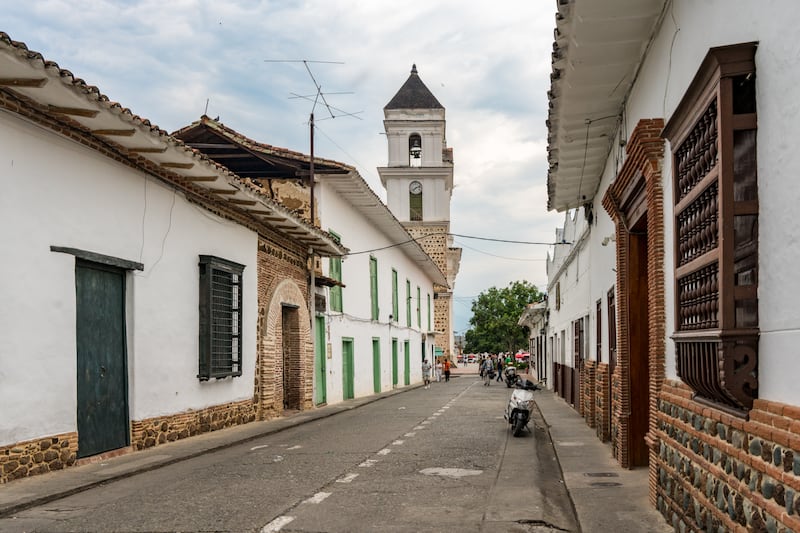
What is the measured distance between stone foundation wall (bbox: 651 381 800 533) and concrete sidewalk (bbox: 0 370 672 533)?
41 cm

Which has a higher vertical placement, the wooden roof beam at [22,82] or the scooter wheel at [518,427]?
the wooden roof beam at [22,82]

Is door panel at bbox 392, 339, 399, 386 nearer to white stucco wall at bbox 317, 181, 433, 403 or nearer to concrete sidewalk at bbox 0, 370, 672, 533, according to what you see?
white stucco wall at bbox 317, 181, 433, 403

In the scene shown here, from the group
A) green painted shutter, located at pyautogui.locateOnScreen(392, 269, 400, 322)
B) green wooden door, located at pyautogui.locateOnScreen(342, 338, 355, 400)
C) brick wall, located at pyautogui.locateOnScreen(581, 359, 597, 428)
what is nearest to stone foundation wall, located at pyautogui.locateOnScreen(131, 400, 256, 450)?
brick wall, located at pyautogui.locateOnScreen(581, 359, 597, 428)

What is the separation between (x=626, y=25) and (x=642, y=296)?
3.39m

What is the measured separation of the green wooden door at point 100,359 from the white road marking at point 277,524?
4.41 metres

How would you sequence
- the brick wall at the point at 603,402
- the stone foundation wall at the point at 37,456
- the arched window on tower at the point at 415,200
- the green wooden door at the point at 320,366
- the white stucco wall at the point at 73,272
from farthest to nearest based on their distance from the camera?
the arched window on tower at the point at 415,200, the green wooden door at the point at 320,366, the brick wall at the point at 603,402, the white stucco wall at the point at 73,272, the stone foundation wall at the point at 37,456

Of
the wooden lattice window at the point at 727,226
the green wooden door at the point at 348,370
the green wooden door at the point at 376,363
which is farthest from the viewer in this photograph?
the green wooden door at the point at 376,363

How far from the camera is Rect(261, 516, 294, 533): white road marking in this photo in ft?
19.7

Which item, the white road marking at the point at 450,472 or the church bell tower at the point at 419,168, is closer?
the white road marking at the point at 450,472

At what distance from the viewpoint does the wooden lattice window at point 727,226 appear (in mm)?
4070

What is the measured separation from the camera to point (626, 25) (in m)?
7.02

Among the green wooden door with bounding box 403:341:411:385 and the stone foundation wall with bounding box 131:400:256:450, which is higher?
the stone foundation wall with bounding box 131:400:256:450

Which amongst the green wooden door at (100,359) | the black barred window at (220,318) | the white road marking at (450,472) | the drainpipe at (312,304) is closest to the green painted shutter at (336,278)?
the drainpipe at (312,304)

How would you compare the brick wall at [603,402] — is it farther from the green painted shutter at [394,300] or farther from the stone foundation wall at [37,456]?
the green painted shutter at [394,300]
